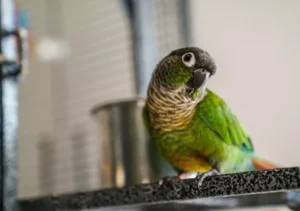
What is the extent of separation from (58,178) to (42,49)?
1.47 feet

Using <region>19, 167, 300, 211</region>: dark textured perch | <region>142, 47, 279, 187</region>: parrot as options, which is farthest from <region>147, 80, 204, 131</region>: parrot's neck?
<region>19, 167, 300, 211</region>: dark textured perch

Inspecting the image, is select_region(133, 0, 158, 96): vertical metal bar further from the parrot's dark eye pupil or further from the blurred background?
the parrot's dark eye pupil

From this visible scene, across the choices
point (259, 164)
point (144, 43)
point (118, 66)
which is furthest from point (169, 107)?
point (118, 66)

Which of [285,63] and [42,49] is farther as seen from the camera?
[42,49]

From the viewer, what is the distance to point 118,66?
1419 millimetres

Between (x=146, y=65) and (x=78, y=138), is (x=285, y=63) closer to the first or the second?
(x=146, y=65)

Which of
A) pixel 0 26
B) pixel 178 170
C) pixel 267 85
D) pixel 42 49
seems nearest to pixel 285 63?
pixel 267 85

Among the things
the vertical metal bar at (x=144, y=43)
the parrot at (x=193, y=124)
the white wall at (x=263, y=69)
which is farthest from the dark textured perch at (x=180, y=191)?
the vertical metal bar at (x=144, y=43)

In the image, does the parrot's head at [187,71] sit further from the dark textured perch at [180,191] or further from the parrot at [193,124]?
the dark textured perch at [180,191]

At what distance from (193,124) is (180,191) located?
0.39 ft

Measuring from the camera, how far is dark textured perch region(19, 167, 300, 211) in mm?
469

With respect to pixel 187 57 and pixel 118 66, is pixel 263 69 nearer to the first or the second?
pixel 187 57

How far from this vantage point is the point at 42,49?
4.75ft

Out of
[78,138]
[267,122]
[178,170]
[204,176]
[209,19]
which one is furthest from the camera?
[78,138]
